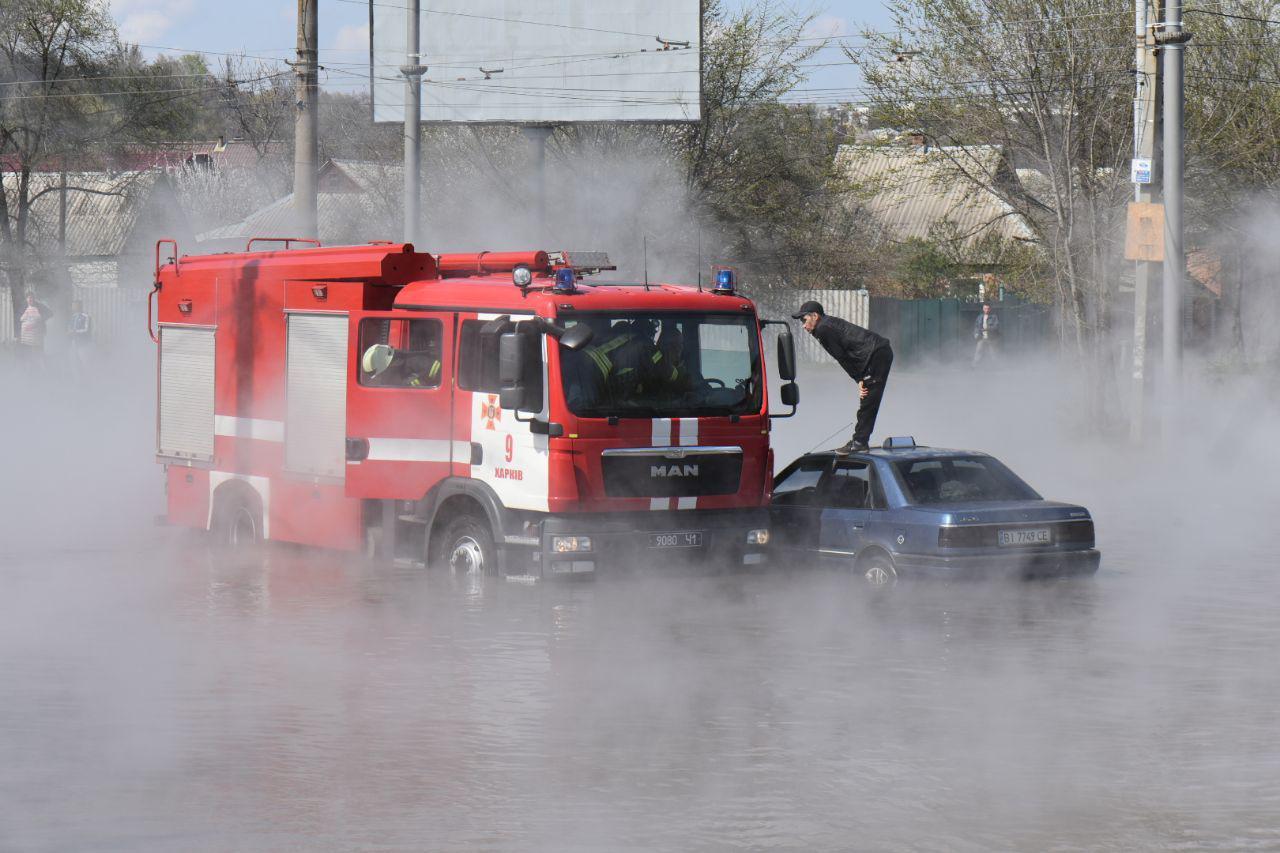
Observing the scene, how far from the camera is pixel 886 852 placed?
6.83 m

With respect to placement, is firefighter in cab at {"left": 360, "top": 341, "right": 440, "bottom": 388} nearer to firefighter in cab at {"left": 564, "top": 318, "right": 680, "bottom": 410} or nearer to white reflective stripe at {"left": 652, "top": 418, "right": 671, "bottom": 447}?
firefighter in cab at {"left": 564, "top": 318, "right": 680, "bottom": 410}

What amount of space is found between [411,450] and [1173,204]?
41.2ft

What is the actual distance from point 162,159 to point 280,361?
5511 cm

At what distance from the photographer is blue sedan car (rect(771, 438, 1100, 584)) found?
12.8 meters

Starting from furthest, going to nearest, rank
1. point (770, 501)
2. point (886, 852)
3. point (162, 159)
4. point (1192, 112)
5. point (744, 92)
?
point (162, 159), point (744, 92), point (1192, 112), point (770, 501), point (886, 852)

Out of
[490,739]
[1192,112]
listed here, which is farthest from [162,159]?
[490,739]

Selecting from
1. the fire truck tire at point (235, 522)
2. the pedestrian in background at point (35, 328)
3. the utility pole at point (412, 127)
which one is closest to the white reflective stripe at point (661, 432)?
the fire truck tire at point (235, 522)

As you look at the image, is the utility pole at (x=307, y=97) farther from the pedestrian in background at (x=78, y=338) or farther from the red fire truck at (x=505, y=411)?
the pedestrian in background at (x=78, y=338)

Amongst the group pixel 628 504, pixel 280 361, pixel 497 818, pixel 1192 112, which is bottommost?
pixel 497 818

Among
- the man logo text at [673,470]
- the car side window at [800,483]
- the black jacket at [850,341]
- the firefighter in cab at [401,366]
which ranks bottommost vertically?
the car side window at [800,483]

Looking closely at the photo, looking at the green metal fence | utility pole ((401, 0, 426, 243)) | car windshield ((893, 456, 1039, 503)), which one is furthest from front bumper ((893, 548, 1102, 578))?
the green metal fence

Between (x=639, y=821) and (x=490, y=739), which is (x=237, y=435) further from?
(x=639, y=821)

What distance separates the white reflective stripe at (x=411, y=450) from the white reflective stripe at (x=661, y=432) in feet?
4.79

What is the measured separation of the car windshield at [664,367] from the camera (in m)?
12.9
